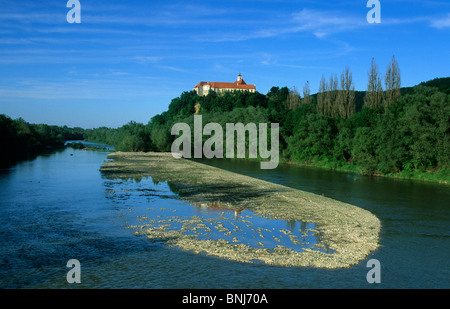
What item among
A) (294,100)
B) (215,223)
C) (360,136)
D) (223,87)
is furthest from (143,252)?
(223,87)

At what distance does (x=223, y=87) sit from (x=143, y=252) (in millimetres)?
173488

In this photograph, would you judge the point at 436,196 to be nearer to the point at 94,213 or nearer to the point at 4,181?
the point at 94,213

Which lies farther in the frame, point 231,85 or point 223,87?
point 231,85

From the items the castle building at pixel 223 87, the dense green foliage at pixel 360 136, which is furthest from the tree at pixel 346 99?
the castle building at pixel 223 87

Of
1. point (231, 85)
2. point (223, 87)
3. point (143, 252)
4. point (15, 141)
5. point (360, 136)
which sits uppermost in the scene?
point (231, 85)

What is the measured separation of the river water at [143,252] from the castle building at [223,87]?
156m

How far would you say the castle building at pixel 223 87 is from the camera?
604 ft

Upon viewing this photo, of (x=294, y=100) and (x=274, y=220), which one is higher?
(x=294, y=100)

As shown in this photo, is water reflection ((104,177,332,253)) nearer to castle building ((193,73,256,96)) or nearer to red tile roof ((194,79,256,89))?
castle building ((193,73,256,96))

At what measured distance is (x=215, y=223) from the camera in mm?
22266

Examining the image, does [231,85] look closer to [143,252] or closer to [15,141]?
[15,141]

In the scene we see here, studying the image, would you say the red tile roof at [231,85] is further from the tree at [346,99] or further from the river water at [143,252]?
the river water at [143,252]

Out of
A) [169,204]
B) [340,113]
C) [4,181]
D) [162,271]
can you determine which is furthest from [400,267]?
[340,113]

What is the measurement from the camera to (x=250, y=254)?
16.4 m
